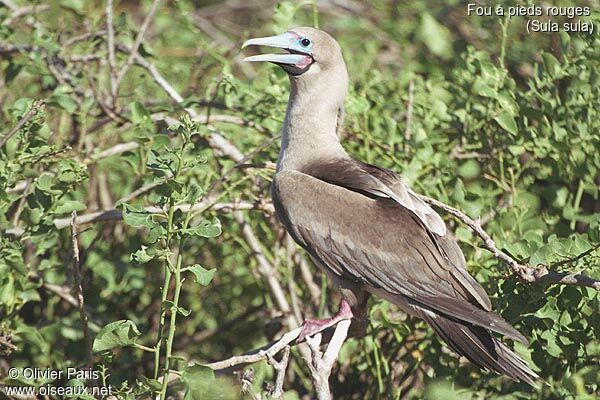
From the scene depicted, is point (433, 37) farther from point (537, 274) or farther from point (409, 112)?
point (537, 274)

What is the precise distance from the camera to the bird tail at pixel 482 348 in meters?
3.39

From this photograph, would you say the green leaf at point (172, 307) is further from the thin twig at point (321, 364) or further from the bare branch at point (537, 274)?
the bare branch at point (537, 274)

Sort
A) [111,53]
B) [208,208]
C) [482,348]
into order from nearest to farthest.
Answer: [482,348] → [208,208] → [111,53]

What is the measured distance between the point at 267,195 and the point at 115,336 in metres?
1.56

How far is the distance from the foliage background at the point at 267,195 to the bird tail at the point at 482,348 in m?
0.16

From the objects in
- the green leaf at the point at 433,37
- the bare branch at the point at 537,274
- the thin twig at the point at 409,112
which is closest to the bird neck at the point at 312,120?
the thin twig at the point at 409,112

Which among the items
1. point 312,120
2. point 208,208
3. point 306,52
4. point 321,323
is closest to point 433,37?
point 306,52

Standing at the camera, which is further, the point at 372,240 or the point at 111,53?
the point at 111,53

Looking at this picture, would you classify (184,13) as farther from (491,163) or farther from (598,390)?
(598,390)

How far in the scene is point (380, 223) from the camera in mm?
3812

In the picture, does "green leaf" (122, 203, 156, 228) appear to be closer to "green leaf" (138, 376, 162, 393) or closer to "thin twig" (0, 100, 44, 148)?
"green leaf" (138, 376, 162, 393)

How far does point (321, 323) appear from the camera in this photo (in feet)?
12.5

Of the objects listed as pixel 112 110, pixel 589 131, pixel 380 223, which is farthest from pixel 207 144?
pixel 589 131

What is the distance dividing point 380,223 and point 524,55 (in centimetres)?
213
